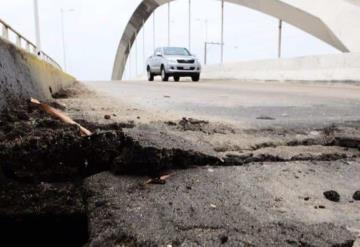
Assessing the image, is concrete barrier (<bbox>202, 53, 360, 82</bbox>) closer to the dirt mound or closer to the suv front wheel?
the suv front wheel

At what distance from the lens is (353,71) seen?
18.1 meters

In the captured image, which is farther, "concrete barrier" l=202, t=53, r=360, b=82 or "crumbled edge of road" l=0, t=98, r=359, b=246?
"concrete barrier" l=202, t=53, r=360, b=82

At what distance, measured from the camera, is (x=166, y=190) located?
252 cm

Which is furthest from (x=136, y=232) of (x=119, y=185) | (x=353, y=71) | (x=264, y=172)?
(x=353, y=71)

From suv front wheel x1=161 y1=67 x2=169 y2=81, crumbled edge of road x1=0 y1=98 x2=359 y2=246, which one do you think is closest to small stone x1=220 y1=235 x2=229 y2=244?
crumbled edge of road x1=0 y1=98 x2=359 y2=246

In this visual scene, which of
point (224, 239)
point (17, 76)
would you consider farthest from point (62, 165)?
point (17, 76)

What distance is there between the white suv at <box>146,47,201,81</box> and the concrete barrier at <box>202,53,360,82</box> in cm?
211

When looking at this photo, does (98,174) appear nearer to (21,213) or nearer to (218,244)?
(21,213)

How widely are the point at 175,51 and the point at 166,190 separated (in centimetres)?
2683

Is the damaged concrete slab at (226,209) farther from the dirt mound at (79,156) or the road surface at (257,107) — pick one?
the road surface at (257,107)

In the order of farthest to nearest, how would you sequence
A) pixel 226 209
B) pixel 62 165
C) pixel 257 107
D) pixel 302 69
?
pixel 302 69 → pixel 257 107 → pixel 62 165 → pixel 226 209

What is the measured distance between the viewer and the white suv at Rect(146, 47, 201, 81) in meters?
27.1

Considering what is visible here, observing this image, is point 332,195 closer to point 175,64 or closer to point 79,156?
point 79,156

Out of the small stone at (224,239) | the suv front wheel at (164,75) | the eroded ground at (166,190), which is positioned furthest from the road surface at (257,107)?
the suv front wheel at (164,75)
